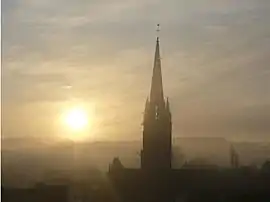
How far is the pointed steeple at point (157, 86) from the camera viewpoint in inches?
93.9

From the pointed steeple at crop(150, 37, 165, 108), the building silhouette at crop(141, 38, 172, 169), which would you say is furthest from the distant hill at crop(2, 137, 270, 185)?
the pointed steeple at crop(150, 37, 165, 108)

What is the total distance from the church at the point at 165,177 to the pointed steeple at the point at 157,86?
0.01 meters

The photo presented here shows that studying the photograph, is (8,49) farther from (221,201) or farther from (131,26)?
(221,201)

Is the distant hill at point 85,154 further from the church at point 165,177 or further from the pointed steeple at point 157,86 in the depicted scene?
the pointed steeple at point 157,86

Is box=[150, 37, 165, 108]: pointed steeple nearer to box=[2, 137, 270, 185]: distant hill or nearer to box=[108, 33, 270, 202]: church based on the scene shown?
box=[108, 33, 270, 202]: church

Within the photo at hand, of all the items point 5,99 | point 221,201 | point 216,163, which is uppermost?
point 5,99

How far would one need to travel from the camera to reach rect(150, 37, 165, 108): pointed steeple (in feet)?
7.82

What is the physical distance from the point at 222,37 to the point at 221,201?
2.24 ft

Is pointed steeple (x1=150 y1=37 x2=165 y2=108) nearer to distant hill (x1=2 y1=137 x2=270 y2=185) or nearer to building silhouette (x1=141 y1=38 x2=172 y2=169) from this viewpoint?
building silhouette (x1=141 y1=38 x2=172 y2=169)

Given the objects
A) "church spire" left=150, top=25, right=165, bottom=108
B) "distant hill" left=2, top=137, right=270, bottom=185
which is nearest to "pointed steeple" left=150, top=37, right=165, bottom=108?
"church spire" left=150, top=25, right=165, bottom=108

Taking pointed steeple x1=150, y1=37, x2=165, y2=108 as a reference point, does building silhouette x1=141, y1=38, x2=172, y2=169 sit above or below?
below

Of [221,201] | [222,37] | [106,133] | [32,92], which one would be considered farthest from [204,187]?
[32,92]

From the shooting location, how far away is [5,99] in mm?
2461

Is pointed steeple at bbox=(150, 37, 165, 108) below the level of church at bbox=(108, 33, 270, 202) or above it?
above
